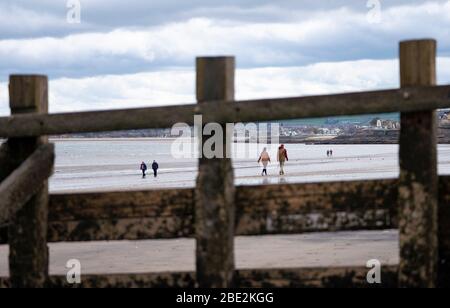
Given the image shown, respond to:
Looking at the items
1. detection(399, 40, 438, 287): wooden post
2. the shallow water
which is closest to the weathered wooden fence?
detection(399, 40, 438, 287): wooden post

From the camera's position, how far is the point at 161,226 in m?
5.33

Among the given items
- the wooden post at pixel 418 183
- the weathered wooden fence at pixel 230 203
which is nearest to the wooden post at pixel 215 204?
the weathered wooden fence at pixel 230 203

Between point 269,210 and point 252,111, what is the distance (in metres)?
0.66

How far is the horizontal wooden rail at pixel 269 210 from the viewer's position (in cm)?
515

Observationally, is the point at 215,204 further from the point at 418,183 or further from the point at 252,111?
the point at 418,183

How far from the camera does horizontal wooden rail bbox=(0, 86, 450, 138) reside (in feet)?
16.3

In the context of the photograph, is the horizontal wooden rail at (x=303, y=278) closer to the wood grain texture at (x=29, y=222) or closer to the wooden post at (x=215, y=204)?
the wooden post at (x=215, y=204)

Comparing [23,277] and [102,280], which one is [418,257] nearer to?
[102,280]

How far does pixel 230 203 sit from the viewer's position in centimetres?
516

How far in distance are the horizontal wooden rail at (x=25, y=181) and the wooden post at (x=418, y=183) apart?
2388mm

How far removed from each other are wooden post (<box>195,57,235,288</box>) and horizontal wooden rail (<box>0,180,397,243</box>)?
0.38 ft

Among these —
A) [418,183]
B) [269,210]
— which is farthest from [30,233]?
[418,183]
